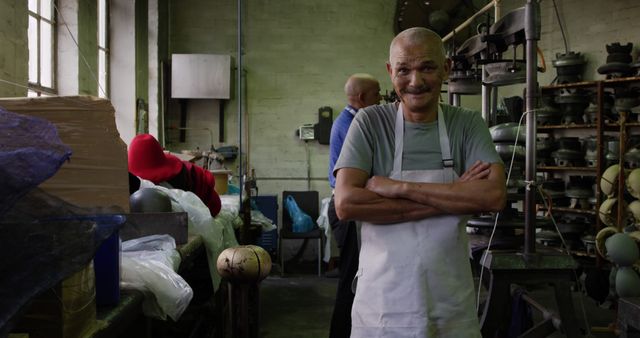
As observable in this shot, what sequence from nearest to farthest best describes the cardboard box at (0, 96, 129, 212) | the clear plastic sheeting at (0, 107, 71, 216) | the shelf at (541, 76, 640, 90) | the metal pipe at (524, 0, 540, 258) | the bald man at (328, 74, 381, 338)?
the clear plastic sheeting at (0, 107, 71, 216), the cardboard box at (0, 96, 129, 212), the metal pipe at (524, 0, 540, 258), the bald man at (328, 74, 381, 338), the shelf at (541, 76, 640, 90)

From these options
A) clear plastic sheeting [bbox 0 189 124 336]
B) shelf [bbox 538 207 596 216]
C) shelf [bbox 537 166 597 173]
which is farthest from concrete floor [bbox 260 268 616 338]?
clear plastic sheeting [bbox 0 189 124 336]

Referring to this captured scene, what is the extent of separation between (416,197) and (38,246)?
0.93m

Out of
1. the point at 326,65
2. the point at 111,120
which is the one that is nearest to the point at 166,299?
the point at 111,120

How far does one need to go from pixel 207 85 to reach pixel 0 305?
6.42m

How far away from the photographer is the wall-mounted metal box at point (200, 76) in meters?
7.24

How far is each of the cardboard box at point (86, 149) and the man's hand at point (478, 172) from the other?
4.16 feet

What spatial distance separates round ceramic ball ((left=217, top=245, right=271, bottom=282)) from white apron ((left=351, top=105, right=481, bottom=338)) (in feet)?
2.24

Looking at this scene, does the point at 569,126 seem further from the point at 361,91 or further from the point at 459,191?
the point at 459,191

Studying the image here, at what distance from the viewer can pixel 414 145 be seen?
1.61 metres

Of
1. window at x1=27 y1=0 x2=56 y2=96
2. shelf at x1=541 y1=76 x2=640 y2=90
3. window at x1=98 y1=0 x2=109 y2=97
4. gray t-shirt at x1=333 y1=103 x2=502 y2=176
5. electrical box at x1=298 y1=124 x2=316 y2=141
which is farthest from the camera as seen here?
electrical box at x1=298 y1=124 x2=316 y2=141

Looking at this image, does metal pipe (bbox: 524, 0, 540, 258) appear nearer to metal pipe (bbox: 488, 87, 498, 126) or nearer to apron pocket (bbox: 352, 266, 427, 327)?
metal pipe (bbox: 488, 87, 498, 126)

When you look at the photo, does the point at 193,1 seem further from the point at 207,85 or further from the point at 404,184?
the point at 404,184

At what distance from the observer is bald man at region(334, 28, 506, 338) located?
151 centimetres

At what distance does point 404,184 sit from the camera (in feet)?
5.06
